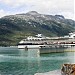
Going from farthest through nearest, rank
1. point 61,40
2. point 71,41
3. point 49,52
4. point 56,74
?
point 61,40, point 71,41, point 49,52, point 56,74

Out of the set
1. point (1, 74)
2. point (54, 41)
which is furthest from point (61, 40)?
point (1, 74)

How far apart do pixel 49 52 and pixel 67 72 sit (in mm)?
115207

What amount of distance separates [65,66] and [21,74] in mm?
25522

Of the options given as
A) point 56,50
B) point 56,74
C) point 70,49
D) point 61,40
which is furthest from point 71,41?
point 56,74

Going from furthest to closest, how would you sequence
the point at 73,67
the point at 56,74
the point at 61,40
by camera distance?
the point at 61,40 → the point at 56,74 → the point at 73,67

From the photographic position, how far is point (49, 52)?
434 feet

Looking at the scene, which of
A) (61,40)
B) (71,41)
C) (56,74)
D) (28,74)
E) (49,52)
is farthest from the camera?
(61,40)

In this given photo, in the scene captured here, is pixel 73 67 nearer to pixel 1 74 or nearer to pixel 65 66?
pixel 65 66

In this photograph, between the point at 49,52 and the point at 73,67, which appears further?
the point at 49,52

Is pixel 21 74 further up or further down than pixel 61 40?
further down

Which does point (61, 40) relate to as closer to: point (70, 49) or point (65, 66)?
point (70, 49)

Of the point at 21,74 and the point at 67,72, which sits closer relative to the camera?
the point at 67,72

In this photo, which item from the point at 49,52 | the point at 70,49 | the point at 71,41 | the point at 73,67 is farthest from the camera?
the point at 71,41

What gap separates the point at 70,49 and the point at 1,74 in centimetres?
10619
